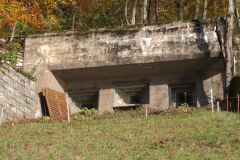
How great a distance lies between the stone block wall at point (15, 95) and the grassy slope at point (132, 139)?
303 cm

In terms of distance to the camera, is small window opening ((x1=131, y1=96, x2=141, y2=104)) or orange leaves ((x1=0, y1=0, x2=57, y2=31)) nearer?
orange leaves ((x1=0, y1=0, x2=57, y2=31))

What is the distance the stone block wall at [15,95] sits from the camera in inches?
762

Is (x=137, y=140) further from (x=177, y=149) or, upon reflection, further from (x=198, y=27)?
(x=198, y=27)

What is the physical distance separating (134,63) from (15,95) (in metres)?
6.80

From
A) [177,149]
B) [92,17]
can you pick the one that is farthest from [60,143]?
[92,17]

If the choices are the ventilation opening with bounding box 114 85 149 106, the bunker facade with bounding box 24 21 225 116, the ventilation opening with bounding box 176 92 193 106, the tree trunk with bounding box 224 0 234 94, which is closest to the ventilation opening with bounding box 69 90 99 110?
the bunker facade with bounding box 24 21 225 116

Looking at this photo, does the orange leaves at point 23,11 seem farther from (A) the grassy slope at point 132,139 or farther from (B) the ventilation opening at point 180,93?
(B) the ventilation opening at point 180,93

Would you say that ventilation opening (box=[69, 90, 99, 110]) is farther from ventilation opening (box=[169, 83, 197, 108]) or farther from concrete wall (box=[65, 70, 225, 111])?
ventilation opening (box=[169, 83, 197, 108])

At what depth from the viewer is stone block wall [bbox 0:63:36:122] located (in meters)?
19.3

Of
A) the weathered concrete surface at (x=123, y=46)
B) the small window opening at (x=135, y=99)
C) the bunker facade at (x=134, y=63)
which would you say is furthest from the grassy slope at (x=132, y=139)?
the small window opening at (x=135, y=99)

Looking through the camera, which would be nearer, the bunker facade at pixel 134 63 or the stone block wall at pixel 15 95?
the stone block wall at pixel 15 95

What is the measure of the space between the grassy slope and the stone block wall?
9.94 feet

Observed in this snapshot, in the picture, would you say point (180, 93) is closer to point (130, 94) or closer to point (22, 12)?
point (130, 94)

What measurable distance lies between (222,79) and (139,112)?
640 cm
